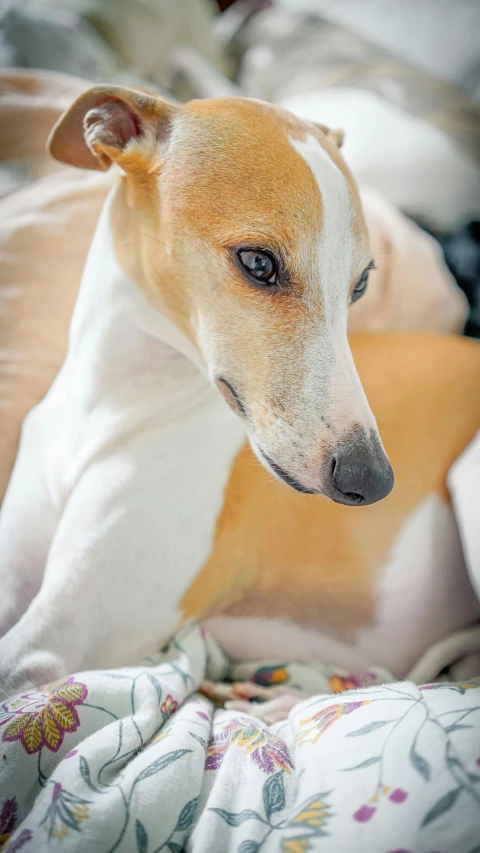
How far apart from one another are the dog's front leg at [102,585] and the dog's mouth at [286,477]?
0.73 feet

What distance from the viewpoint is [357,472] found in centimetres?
68

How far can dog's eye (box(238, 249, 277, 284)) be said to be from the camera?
722 millimetres

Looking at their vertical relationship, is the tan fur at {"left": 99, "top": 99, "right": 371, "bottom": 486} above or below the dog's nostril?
above

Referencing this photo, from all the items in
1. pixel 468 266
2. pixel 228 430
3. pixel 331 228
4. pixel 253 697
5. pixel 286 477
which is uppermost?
pixel 331 228

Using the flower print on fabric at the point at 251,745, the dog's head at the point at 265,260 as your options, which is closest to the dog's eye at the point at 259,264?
the dog's head at the point at 265,260

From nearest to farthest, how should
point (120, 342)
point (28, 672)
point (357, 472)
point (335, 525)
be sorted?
point (357, 472)
point (28, 672)
point (120, 342)
point (335, 525)

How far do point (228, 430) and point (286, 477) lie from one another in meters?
0.27

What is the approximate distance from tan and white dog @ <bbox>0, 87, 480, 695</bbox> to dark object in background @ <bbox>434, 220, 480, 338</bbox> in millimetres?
158

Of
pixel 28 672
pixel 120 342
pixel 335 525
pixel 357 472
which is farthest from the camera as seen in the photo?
pixel 335 525

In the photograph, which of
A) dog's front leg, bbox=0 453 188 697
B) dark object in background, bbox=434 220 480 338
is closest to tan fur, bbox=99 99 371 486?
dog's front leg, bbox=0 453 188 697

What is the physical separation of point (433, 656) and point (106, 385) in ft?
2.26

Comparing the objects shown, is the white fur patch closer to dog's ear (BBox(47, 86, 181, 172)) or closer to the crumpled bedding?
the crumpled bedding

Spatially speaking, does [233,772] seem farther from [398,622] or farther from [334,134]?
[334,134]

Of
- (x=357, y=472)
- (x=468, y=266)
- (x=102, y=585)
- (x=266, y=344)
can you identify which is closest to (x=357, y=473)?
(x=357, y=472)
